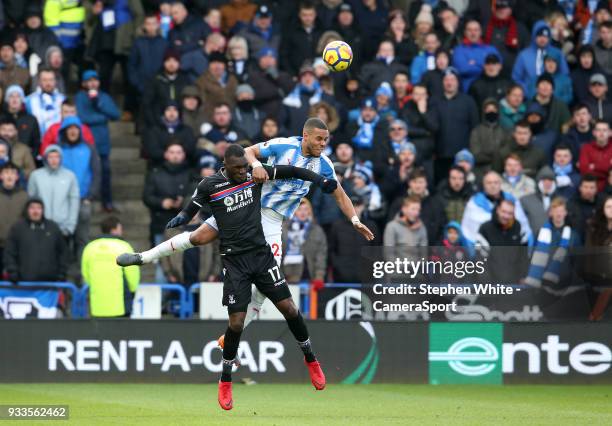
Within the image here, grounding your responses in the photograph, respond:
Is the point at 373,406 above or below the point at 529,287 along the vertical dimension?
below

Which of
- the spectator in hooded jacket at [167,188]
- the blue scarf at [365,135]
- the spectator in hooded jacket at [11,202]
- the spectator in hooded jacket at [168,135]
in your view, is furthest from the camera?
the blue scarf at [365,135]

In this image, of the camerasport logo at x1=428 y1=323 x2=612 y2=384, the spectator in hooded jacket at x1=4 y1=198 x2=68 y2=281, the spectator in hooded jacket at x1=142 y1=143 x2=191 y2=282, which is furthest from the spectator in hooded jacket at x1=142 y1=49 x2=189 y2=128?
the camerasport logo at x1=428 y1=323 x2=612 y2=384

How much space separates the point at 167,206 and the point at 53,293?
2173mm

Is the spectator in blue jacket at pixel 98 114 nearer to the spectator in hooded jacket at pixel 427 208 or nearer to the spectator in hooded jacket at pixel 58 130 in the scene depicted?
the spectator in hooded jacket at pixel 58 130

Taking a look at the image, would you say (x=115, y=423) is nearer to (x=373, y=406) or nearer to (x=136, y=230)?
(x=373, y=406)

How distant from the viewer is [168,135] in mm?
20156

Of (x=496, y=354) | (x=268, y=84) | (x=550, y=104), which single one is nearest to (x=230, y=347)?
(x=496, y=354)

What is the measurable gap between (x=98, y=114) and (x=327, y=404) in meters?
7.58

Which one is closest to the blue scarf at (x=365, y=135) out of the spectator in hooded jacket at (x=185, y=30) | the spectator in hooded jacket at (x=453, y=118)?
the spectator in hooded jacket at (x=453, y=118)

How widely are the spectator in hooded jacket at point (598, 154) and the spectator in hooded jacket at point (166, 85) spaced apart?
601 cm

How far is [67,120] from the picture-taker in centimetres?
1970

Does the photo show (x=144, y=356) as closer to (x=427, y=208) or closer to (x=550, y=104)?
(x=427, y=208)

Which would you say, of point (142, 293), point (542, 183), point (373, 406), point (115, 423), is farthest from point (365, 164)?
point (115, 423)

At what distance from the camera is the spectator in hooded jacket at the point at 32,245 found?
18406 mm
